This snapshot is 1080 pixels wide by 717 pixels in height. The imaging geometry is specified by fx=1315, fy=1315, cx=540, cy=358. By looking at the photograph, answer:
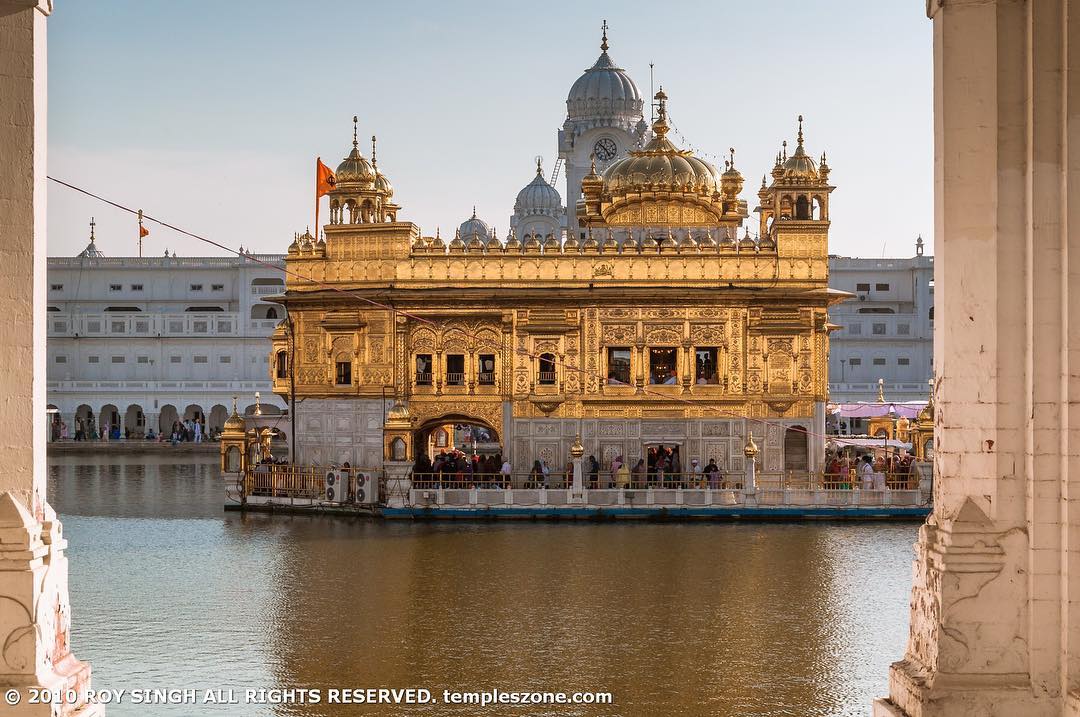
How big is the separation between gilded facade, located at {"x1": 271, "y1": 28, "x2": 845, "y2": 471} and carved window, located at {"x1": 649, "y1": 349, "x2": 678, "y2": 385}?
32 millimetres

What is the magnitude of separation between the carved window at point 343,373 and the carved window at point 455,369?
2274mm

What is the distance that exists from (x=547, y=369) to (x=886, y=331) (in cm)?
3482

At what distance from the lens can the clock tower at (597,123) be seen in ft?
214

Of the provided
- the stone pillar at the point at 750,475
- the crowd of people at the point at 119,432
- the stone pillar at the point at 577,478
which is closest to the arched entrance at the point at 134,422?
the crowd of people at the point at 119,432

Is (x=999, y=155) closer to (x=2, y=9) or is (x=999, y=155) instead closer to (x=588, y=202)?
(x=2, y=9)

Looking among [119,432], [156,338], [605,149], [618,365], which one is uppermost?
[605,149]

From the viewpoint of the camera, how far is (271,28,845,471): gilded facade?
29.8 meters

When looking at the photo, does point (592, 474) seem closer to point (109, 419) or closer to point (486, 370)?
point (486, 370)

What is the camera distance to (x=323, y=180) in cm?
3192

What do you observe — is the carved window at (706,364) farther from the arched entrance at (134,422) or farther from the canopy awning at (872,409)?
the arched entrance at (134,422)

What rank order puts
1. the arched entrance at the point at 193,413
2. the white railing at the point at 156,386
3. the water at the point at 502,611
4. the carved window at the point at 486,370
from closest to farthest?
the water at the point at 502,611
the carved window at the point at 486,370
the white railing at the point at 156,386
the arched entrance at the point at 193,413

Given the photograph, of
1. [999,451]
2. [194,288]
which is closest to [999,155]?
[999,451]

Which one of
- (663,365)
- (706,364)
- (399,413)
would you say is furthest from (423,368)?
(706,364)

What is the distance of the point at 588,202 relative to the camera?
117 ft
